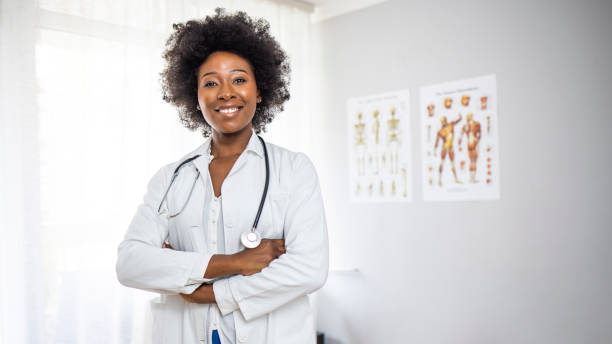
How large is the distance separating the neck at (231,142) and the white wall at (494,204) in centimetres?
171

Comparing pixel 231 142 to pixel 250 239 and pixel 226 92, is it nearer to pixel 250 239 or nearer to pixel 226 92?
pixel 226 92

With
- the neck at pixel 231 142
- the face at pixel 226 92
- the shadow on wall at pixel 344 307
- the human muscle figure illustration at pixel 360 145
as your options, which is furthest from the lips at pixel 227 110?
the shadow on wall at pixel 344 307

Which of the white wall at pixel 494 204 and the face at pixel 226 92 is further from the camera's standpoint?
the white wall at pixel 494 204

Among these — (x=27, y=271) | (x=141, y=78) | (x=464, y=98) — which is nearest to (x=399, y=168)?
(x=464, y=98)

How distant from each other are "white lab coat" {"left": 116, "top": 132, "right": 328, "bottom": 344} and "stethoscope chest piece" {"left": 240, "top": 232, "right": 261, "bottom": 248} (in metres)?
0.06

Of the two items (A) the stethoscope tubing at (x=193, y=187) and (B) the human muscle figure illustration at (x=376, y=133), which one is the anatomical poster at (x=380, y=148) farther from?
(A) the stethoscope tubing at (x=193, y=187)

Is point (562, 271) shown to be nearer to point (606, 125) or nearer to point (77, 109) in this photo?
point (606, 125)

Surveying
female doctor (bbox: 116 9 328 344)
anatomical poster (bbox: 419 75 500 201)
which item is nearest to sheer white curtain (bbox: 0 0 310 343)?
female doctor (bbox: 116 9 328 344)

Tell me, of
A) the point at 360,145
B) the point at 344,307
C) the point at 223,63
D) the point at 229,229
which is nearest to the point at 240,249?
Answer: the point at 229,229

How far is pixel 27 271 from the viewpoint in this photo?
7.15ft

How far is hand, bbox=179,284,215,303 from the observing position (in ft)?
4.47

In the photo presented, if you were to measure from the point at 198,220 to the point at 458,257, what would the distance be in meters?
1.93

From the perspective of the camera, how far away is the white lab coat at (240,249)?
53.2 inches

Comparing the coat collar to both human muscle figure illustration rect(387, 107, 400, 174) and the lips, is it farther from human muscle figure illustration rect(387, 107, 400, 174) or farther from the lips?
human muscle figure illustration rect(387, 107, 400, 174)
